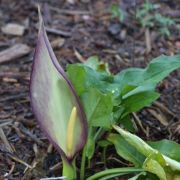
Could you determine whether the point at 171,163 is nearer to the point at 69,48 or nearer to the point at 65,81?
the point at 65,81

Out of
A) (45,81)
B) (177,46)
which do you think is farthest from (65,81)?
(177,46)

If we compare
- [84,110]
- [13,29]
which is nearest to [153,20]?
[13,29]

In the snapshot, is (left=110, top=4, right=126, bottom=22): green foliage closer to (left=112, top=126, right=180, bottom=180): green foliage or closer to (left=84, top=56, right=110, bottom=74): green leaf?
(left=84, top=56, right=110, bottom=74): green leaf

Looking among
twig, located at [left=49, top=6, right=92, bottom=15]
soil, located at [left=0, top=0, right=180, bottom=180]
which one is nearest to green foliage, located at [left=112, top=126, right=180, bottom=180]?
soil, located at [left=0, top=0, right=180, bottom=180]

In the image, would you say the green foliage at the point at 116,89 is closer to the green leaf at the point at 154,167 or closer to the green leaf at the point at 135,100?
the green leaf at the point at 135,100

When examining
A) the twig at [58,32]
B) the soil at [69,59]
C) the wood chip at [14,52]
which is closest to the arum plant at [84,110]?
the soil at [69,59]

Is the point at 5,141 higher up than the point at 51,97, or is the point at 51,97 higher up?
the point at 51,97

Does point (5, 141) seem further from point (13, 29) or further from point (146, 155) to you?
point (13, 29)
